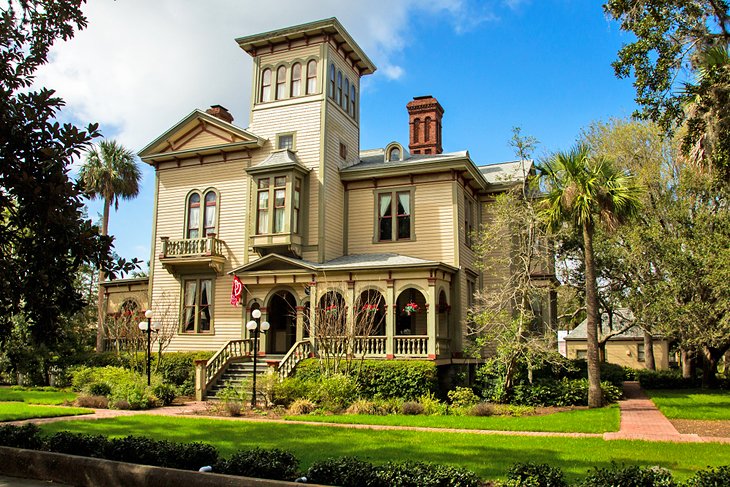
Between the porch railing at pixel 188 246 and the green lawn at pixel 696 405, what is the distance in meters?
18.7

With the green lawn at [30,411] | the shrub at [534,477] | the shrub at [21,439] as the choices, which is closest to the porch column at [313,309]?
the green lawn at [30,411]

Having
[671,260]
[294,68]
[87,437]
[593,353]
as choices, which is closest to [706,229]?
[671,260]

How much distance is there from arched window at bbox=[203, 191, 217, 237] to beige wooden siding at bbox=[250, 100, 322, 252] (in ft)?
8.43

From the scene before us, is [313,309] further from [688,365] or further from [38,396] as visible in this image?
[688,365]

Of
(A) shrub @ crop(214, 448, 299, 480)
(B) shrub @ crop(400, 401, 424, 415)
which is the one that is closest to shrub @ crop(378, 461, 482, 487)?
(A) shrub @ crop(214, 448, 299, 480)

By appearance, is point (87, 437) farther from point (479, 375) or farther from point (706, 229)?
point (706, 229)

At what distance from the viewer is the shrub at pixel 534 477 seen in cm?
781

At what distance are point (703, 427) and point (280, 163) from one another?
1766cm

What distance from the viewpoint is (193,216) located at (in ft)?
94.4

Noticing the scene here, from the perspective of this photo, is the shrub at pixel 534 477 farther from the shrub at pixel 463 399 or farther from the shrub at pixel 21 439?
the shrub at pixel 463 399

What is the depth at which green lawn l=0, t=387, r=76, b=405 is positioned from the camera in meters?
22.3

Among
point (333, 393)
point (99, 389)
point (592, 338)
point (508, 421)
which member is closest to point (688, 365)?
point (592, 338)

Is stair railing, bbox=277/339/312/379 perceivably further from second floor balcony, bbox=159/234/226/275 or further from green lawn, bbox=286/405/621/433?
second floor balcony, bbox=159/234/226/275

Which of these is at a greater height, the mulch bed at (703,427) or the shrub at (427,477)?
the shrub at (427,477)
